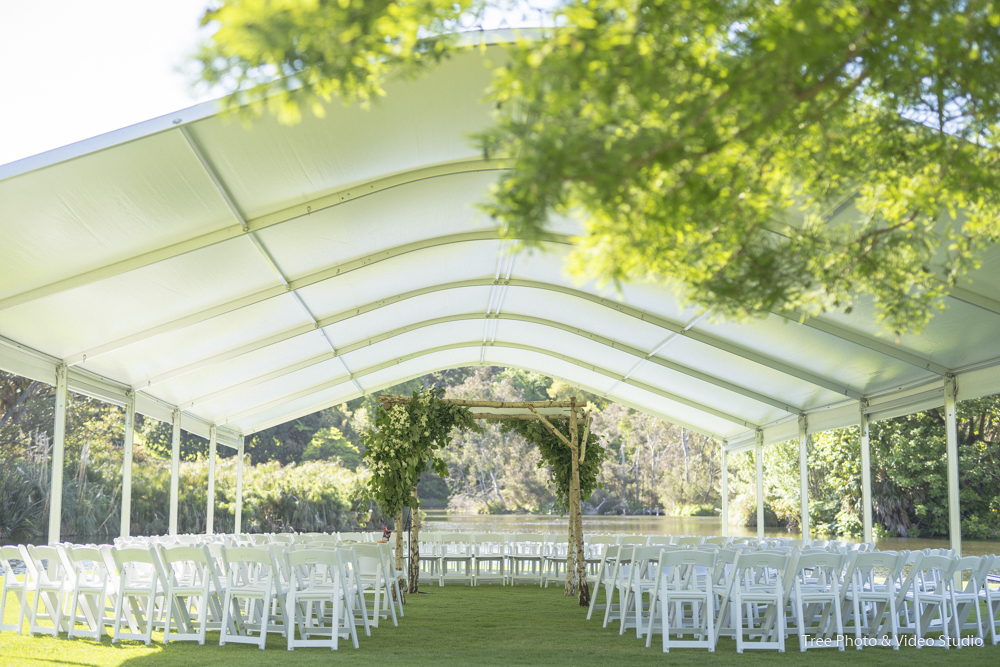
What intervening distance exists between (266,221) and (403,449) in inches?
Answer: 154

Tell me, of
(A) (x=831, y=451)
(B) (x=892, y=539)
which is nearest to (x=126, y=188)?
(A) (x=831, y=451)

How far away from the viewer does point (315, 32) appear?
6.86 ft

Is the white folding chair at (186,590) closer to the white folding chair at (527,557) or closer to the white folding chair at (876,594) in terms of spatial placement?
the white folding chair at (876,594)

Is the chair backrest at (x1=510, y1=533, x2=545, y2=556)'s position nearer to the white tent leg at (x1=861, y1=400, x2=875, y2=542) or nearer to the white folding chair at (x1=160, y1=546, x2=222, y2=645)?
the white tent leg at (x1=861, y1=400, x2=875, y2=542)

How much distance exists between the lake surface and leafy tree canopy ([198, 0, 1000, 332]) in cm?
1980

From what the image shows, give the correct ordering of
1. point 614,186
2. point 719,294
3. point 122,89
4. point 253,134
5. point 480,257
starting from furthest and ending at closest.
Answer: point 480,257 → point 122,89 → point 253,134 → point 719,294 → point 614,186

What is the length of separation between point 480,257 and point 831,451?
1668 cm

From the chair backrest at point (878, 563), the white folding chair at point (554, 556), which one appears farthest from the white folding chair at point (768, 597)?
the white folding chair at point (554, 556)

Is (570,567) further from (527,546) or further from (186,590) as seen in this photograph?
(186,590)

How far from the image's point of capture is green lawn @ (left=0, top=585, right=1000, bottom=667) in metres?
5.88

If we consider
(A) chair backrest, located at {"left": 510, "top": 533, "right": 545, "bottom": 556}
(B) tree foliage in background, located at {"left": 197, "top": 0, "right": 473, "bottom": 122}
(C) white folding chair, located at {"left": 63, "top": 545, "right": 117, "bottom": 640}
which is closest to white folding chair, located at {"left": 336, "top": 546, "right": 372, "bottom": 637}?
(C) white folding chair, located at {"left": 63, "top": 545, "right": 117, "bottom": 640}

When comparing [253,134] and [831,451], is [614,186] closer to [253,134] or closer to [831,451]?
[253,134]

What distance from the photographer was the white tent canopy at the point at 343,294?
19.9ft

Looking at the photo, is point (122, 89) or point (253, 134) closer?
point (253, 134)
